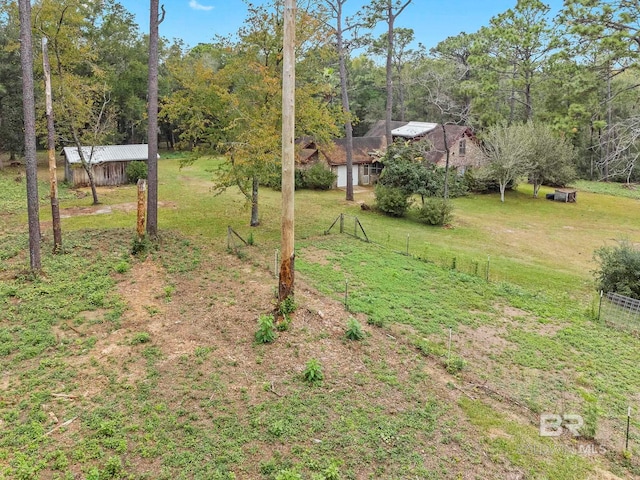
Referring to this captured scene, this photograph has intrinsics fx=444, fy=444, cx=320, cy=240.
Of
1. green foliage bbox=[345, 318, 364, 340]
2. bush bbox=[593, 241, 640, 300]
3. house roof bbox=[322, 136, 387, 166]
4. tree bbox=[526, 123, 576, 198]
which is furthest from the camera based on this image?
house roof bbox=[322, 136, 387, 166]

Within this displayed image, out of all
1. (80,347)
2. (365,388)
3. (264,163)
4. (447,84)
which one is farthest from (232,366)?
(447,84)

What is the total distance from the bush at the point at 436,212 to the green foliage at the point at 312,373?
46.8ft

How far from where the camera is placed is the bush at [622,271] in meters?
10.9

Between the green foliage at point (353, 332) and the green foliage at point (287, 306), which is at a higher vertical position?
the green foliage at point (287, 306)

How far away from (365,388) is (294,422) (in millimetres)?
1315

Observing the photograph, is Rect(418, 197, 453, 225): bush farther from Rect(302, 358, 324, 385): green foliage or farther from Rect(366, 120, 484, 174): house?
Rect(302, 358, 324, 385): green foliage

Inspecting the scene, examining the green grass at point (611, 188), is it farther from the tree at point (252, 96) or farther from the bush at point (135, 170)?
the bush at point (135, 170)

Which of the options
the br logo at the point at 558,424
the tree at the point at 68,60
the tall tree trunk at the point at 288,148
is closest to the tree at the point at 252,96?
the tree at the point at 68,60

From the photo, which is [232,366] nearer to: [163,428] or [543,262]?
[163,428]

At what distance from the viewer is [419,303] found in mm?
10211

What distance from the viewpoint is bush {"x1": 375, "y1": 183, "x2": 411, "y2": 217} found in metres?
20.8

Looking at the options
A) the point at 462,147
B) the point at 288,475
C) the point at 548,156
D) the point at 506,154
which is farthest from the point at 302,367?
the point at 462,147

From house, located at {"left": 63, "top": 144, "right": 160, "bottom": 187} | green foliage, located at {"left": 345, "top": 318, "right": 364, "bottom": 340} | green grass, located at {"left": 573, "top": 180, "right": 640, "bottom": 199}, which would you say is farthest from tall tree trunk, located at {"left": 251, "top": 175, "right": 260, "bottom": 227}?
green grass, located at {"left": 573, "top": 180, "right": 640, "bottom": 199}

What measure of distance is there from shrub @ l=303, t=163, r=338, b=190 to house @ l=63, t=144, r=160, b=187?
33.9 ft
